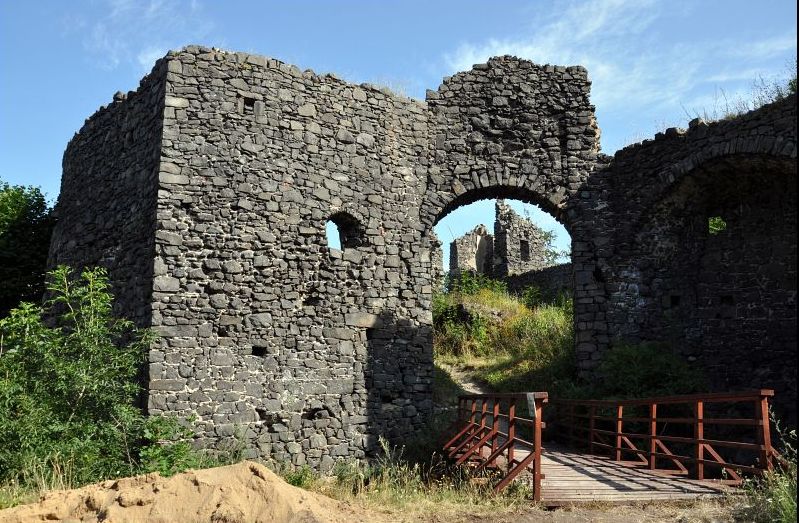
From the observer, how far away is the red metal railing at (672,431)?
661cm

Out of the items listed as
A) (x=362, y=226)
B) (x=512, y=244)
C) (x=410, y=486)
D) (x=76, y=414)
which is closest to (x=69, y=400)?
(x=76, y=414)

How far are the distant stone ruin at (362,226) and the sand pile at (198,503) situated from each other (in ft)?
9.48

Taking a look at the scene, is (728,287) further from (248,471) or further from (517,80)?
(248,471)

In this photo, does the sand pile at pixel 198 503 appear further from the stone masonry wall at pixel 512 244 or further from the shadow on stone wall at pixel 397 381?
the stone masonry wall at pixel 512 244

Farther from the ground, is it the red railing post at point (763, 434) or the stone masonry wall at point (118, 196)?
the stone masonry wall at point (118, 196)

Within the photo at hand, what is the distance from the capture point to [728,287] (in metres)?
11.9

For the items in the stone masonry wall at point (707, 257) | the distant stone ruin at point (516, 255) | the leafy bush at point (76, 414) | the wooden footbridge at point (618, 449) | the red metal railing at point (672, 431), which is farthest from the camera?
the distant stone ruin at point (516, 255)

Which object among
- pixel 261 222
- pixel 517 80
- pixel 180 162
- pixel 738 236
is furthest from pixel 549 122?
pixel 180 162

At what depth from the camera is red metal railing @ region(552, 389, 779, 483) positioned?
6609 mm

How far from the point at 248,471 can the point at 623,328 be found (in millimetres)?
7931

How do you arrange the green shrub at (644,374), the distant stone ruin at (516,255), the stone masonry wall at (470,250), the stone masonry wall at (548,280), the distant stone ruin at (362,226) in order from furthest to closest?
the stone masonry wall at (470,250)
the distant stone ruin at (516,255)
the stone masonry wall at (548,280)
the green shrub at (644,374)
the distant stone ruin at (362,226)

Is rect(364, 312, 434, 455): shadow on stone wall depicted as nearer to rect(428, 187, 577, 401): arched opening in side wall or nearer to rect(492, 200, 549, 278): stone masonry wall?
rect(428, 187, 577, 401): arched opening in side wall

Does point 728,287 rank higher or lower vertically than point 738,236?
lower

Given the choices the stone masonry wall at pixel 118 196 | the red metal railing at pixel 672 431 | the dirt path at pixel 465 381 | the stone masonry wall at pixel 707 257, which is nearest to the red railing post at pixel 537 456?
the red metal railing at pixel 672 431
